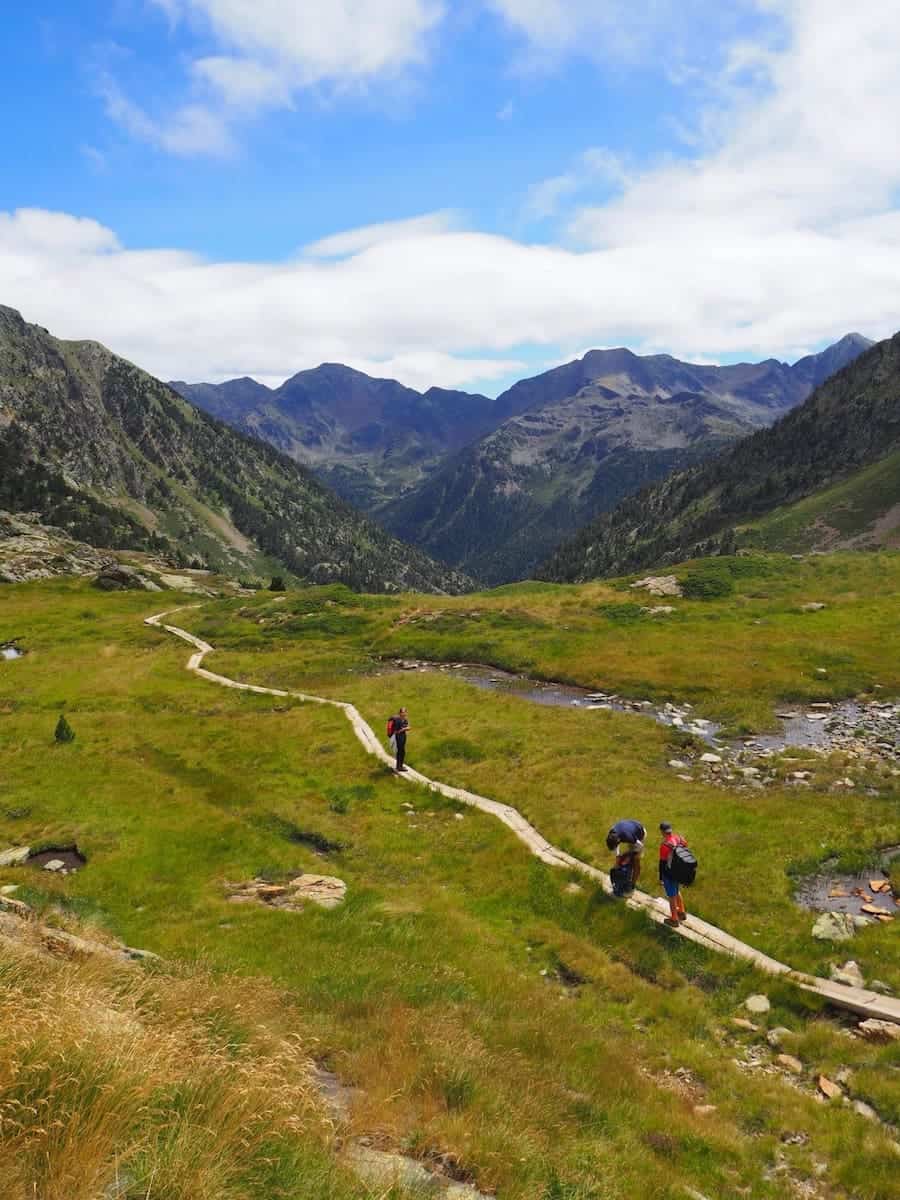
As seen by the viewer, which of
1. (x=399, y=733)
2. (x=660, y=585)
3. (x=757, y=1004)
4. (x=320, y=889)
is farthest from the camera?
(x=660, y=585)

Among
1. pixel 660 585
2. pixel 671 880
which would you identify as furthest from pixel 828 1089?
pixel 660 585

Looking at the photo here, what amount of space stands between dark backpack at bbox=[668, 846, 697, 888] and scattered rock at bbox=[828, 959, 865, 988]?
3537 mm

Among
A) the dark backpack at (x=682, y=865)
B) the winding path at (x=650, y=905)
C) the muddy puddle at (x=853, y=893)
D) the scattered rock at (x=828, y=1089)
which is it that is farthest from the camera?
the muddy puddle at (x=853, y=893)

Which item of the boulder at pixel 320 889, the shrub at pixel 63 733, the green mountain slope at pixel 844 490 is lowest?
the boulder at pixel 320 889

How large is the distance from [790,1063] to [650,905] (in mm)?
5866

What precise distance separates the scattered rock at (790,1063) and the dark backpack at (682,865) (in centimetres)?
461

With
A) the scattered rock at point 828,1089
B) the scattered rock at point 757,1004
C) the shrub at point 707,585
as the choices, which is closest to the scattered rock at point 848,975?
the scattered rock at point 757,1004

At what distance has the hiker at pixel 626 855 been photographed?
19.4 metres

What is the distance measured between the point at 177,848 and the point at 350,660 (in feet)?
104

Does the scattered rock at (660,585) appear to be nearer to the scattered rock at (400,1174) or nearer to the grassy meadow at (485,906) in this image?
the grassy meadow at (485,906)

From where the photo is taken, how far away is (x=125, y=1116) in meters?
6.27

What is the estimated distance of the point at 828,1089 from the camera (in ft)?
40.1

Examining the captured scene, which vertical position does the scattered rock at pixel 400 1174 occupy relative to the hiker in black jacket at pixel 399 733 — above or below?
above

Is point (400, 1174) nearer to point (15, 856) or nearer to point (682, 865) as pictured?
point (682, 865)
